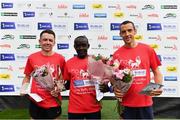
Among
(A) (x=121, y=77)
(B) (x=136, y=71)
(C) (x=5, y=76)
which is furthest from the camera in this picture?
(C) (x=5, y=76)

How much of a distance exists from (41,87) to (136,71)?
1.04 meters

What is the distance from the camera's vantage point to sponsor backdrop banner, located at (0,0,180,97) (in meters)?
7.21

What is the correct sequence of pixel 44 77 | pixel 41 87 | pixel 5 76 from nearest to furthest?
pixel 44 77, pixel 41 87, pixel 5 76

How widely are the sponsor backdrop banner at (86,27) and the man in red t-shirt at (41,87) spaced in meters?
3.23

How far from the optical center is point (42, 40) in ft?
13.1

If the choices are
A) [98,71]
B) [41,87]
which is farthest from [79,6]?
[98,71]

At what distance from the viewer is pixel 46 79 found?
12.8ft

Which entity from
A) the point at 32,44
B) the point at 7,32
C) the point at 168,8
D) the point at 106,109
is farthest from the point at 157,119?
the point at 7,32

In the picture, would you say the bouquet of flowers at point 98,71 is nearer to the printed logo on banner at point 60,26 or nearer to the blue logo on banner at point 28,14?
the printed logo on banner at point 60,26

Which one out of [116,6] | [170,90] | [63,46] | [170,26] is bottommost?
[170,90]

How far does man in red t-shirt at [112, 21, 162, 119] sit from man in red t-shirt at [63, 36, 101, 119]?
355mm

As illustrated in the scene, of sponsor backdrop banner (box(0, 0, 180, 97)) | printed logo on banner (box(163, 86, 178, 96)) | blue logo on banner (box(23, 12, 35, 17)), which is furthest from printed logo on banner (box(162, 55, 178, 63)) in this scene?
blue logo on banner (box(23, 12, 35, 17))

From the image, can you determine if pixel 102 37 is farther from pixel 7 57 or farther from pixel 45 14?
pixel 7 57

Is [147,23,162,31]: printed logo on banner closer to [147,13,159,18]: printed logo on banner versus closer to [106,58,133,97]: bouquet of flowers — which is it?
[147,13,159,18]: printed logo on banner
